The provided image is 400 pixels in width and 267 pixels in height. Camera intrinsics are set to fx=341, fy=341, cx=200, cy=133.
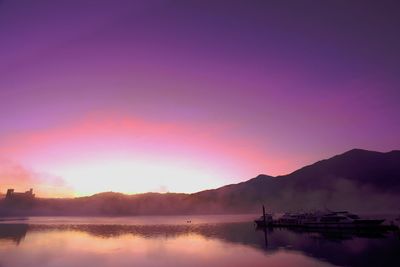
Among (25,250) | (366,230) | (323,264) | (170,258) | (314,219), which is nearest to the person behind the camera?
(323,264)

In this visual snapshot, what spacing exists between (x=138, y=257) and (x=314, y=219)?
310 feet

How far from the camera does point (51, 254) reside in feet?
246

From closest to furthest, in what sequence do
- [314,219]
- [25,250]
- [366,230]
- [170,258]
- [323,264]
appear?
[323,264], [170,258], [25,250], [366,230], [314,219]

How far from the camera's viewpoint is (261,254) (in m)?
70.8

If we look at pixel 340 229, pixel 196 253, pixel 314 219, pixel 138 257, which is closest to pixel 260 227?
pixel 314 219

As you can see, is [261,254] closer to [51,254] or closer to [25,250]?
[51,254]

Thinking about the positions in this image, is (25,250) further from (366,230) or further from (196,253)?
(366,230)

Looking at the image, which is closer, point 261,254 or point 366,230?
point 261,254

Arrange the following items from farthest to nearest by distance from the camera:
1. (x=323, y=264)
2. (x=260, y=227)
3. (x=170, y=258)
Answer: (x=260, y=227) < (x=170, y=258) < (x=323, y=264)

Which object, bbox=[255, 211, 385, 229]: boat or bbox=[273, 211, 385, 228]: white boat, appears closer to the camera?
bbox=[255, 211, 385, 229]: boat

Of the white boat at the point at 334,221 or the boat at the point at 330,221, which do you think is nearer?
the boat at the point at 330,221

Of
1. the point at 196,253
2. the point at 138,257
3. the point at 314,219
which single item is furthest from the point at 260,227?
the point at 138,257

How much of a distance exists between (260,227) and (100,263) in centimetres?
10611

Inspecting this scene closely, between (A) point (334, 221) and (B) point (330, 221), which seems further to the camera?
(B) point (330, 221)
